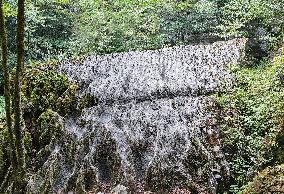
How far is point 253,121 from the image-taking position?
6836 mm

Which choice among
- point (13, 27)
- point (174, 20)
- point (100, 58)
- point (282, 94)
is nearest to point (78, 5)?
point (13, 27)

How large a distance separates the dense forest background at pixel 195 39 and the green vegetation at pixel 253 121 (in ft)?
0.06

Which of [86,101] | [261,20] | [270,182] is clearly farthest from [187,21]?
[270,182]

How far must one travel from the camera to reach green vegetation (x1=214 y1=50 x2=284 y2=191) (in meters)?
6.02

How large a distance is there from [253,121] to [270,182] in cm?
280

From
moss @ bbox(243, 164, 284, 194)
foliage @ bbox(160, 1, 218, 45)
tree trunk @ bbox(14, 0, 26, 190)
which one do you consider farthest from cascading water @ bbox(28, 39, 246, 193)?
foliage @ bbox(160, 1, 218, 45)

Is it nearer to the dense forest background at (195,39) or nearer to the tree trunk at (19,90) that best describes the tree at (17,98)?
the tree trunk at (19,90)

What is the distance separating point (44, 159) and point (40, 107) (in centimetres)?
126

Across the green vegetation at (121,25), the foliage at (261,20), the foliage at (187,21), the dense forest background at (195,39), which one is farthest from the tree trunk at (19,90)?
the foliage at (187,21)

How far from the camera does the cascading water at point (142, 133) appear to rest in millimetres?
6875

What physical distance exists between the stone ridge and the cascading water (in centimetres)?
2

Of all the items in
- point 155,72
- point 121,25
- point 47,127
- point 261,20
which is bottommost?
point 47,127

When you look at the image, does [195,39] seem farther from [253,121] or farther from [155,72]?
[253,121]

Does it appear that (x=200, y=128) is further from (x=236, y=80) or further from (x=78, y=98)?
(x=78, y=98)
